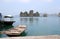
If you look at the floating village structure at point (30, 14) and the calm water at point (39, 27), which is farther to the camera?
the calm water at point (39, 27)

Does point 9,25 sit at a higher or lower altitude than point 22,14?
lower

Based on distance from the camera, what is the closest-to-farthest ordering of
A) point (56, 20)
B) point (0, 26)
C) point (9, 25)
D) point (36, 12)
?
point (36, 12) → point (0, 26) → point (9, 25) → point (56, 20)

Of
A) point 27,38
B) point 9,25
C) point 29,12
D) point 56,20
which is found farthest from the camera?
point 56,20

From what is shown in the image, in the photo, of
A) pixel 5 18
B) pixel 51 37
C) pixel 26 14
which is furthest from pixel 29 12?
pixel 51 37

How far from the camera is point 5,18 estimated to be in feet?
34.7

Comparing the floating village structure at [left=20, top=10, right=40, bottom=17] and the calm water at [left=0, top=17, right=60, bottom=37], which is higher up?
the floating village structure at [left=20, top=10, right=40, bottom=17]

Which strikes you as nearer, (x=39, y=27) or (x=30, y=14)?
(x=30, y=14)

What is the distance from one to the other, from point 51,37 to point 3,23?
8940 mm

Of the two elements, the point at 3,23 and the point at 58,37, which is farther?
the point at 3,23

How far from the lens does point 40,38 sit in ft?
6.42

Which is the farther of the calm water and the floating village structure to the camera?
the calm water

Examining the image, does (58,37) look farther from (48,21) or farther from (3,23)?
(48,21)

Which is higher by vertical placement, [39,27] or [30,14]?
[30,14]

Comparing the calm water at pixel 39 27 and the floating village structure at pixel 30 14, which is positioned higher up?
the floating village structure at pixel 30 14
